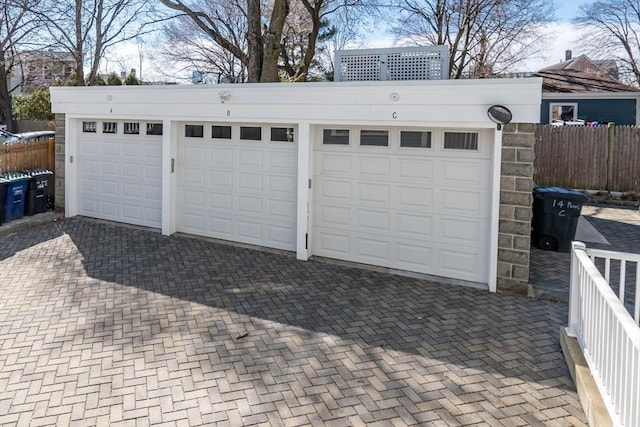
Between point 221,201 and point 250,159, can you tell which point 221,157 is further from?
point 221,201

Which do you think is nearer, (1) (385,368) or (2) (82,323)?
(1) (385,368)

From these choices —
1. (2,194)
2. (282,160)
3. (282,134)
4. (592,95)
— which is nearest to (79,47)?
(2,194)

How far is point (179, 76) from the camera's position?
91.5 feet

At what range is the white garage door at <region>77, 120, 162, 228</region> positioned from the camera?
948 centimetres

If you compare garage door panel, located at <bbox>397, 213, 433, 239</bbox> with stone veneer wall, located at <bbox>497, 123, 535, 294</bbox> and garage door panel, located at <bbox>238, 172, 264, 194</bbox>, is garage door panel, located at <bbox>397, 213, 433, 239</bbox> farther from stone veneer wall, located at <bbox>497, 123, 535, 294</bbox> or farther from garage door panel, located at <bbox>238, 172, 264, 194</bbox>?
garage door panel, located at <bbox>238, 172, 264, 194</bbox>

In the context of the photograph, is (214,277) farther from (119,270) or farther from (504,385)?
(504,385)

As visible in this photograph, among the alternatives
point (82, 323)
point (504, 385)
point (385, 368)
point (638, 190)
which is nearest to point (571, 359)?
point (504, 385)

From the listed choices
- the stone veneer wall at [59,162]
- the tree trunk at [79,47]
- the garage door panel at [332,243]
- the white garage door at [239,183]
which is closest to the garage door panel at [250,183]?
the white garage door at [239,183]

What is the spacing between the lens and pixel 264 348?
15.6ft

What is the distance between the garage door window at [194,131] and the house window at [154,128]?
23.6 inches

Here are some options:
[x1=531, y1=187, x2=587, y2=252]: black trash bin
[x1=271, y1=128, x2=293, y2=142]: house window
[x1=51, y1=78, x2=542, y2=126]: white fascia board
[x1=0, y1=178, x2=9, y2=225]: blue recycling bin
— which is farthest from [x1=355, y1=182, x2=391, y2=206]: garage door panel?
[x1=0, y1=178, x2=9, y2=225]: blue recycling bin

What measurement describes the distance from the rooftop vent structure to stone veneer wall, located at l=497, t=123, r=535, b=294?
5.49 feet

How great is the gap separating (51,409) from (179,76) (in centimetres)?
2651

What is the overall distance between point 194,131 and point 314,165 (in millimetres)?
2579
